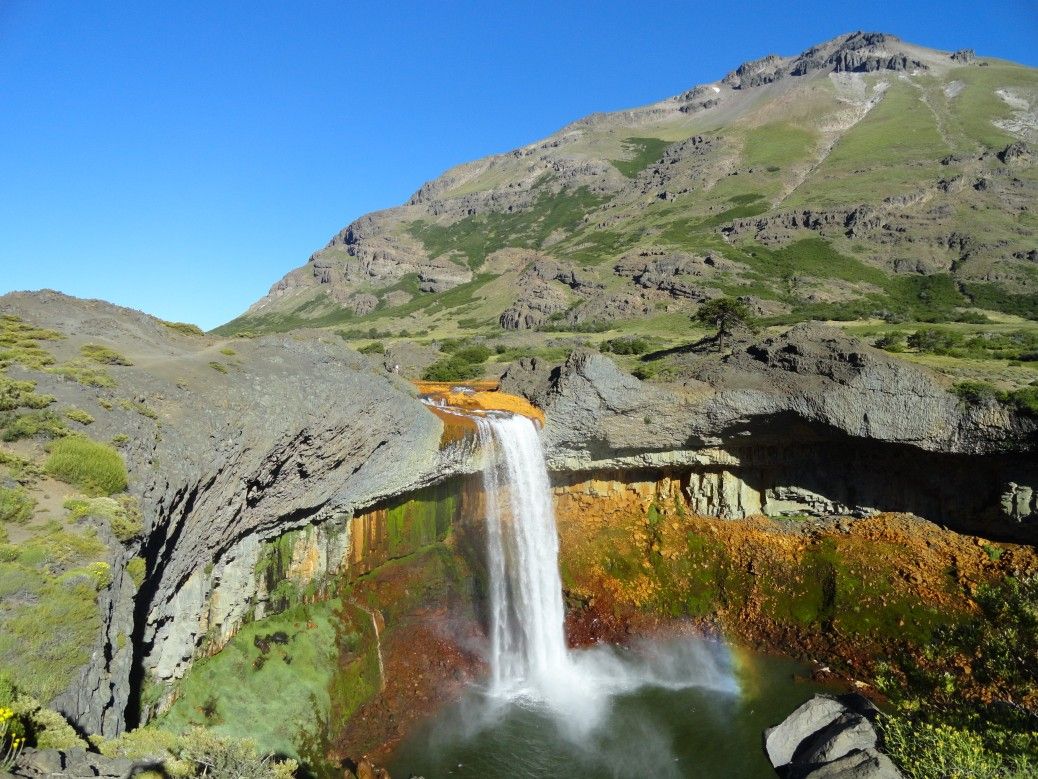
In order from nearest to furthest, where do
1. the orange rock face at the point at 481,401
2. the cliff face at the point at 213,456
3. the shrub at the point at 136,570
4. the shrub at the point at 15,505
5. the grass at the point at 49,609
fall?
1. the grass at the point at 49,609
2. the shrub at the point at 15,505
3. the shrub at the point at 136,570
4. the cliff face at the point at 213,456
5. the orange rock face at the point at 481,401

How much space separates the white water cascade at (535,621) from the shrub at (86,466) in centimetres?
1503

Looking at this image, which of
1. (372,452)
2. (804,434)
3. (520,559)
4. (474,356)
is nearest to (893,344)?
(804,434)

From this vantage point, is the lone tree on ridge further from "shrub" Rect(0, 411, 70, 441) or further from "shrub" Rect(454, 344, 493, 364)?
"shrub" Rect(0, 411, 70, 441)

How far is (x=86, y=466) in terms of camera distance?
41.0ft

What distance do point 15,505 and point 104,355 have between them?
8604mm

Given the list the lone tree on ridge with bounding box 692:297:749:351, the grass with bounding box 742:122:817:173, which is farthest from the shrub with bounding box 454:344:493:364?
the grass with bounding box 742:122:817:173

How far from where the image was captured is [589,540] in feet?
106

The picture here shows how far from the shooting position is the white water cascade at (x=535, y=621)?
25.4 m

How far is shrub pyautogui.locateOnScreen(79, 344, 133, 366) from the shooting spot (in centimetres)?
1772

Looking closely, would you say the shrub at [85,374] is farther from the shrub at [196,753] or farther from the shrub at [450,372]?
the shrub at [450,372]

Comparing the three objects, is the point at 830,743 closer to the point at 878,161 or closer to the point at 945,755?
the point at 945,755

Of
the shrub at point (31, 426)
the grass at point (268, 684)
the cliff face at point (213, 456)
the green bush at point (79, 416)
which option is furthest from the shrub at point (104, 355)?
the grass at point (268, 684)

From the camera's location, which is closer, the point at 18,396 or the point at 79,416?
the point at 18,396

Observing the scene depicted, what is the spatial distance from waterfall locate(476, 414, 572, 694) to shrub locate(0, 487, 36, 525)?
16.7 metres
